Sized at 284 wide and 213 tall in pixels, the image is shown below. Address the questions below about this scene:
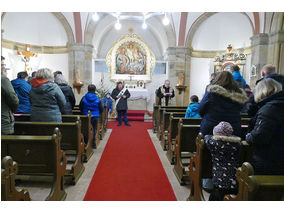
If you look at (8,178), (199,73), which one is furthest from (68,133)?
(199,73)

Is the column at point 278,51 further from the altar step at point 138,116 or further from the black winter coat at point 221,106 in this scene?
the black winter coat at point 221,106

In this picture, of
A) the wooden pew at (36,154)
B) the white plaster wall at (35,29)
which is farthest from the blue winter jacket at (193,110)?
the white plaster wall at (35,29)

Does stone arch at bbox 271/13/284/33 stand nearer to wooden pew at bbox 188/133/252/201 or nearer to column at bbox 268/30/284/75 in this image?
column at bbox 268/30/284/75

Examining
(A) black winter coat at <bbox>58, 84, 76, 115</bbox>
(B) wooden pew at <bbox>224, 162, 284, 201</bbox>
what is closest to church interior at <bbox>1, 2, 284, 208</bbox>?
(B) wooden pew at <bbox>224, 162, 284, 201</bbox>

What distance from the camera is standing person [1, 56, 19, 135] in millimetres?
2506

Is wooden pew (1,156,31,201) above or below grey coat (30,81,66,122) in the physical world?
below

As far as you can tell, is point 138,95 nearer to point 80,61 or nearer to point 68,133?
point 80,61

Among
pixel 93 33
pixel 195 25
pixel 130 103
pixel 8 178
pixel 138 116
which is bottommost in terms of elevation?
pixel 138 116

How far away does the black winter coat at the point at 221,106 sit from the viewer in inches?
97.4

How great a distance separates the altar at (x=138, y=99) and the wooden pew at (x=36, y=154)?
28.6ft

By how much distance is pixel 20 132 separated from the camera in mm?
3191

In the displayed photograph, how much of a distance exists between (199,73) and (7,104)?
12.0 meters

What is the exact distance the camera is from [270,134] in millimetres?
1868

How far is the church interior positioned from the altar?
0.05 metres
